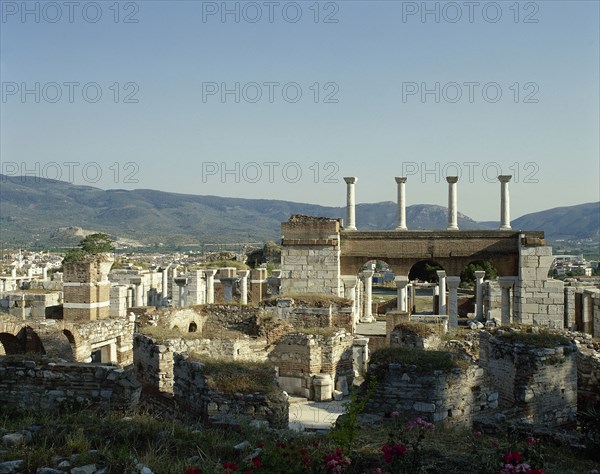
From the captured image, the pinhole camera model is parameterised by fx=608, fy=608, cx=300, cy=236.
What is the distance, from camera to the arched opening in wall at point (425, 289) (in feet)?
137

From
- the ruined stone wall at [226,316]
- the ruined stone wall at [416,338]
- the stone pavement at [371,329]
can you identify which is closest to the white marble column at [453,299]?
the stone pavement at [371,329]

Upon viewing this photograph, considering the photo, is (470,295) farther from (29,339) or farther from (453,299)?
(29,339)

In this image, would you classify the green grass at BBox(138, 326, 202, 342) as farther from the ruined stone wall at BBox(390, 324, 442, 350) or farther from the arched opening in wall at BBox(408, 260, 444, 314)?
the arched opening in wall at BBox(408, 260, 444, 314)

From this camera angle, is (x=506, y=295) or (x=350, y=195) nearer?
(x=506, y=295)

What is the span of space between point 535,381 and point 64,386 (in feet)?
28.4

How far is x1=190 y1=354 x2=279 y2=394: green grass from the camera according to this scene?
32.1 ft

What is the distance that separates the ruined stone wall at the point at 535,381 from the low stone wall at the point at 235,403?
15.3ft

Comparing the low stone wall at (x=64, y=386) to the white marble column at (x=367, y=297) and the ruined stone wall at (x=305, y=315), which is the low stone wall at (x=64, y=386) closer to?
the ruined stone wall at (x=305, y=315)

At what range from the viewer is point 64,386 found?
1004cm

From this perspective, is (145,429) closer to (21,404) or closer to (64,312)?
(21,404)

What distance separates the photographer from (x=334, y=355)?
16625 millimetres

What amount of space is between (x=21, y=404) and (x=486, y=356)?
31.3 feet

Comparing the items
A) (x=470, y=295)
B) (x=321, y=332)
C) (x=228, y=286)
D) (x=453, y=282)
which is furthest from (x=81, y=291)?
(x=470, y=295)

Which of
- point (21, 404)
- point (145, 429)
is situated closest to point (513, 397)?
point (145, 429)
